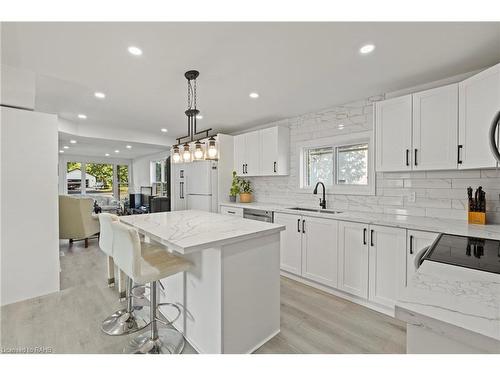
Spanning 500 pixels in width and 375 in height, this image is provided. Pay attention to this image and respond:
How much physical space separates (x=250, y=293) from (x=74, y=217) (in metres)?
4.08

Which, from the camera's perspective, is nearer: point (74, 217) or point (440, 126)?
point (440, 126)

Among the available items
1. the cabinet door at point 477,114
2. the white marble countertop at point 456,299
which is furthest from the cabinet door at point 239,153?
the white marble countertop at point 456,299

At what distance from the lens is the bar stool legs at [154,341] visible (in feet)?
5.58

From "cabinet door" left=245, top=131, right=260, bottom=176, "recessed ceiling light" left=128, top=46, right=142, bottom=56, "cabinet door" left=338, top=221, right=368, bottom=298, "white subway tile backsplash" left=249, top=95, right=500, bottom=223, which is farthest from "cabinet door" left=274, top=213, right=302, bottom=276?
"recessed ceiling light" left=128, top=46, right=142, bottom=56

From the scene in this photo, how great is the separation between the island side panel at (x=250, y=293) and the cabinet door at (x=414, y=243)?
1195mm

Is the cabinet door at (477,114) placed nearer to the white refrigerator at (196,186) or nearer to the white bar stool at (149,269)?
the white bar stool at (149,269)

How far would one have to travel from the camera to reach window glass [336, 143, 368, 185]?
3.07 m

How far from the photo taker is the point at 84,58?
6.61 ft

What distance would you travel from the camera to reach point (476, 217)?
82.7 inches

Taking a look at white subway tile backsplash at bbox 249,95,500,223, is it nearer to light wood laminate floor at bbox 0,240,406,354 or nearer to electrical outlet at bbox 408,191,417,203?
electrical outlet at bbox 408,191,417,203

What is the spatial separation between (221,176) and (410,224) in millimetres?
3082

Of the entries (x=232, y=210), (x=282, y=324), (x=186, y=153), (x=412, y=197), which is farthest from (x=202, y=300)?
(x=412, y=197)

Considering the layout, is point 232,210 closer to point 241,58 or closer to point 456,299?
point 241,58
